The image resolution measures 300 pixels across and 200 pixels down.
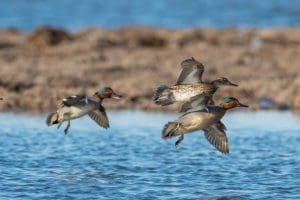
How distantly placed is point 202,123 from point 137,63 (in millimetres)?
11138

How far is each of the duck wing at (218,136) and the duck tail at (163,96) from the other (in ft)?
2.00

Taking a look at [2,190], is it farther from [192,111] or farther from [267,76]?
[267,76]

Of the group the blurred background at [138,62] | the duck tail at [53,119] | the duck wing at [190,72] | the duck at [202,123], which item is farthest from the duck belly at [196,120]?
the blurred background at [138,62]

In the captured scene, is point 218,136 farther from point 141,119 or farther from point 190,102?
point 141,119

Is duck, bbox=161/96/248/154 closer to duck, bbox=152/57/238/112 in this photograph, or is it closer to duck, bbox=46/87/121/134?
duck, bbox=152/57/238/112

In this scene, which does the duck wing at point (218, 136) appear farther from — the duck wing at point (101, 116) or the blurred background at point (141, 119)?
the duck wing at point (101, 116)

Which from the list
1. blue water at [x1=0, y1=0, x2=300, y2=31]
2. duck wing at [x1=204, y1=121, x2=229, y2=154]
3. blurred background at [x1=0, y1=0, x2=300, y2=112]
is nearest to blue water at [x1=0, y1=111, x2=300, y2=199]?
duck wing at [x1=204, y1=121, x2=229, y2=154]

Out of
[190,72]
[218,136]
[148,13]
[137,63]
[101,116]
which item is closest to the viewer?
[218,136]

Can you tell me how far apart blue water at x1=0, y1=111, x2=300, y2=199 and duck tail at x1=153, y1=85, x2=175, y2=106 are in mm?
919

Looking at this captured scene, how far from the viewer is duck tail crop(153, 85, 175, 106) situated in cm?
1193

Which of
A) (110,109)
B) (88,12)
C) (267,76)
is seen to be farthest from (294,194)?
(88,12)

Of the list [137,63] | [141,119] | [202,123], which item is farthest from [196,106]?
[137,63]

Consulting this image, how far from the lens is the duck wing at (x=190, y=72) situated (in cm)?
1192

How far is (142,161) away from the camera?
1315 cm
